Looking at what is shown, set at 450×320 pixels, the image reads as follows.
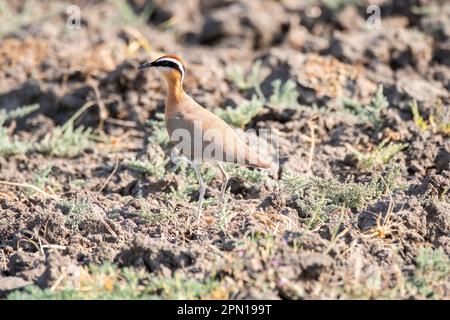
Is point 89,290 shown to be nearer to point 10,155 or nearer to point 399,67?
point 10,155

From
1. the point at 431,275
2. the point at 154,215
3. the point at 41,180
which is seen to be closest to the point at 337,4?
the point at 41,180

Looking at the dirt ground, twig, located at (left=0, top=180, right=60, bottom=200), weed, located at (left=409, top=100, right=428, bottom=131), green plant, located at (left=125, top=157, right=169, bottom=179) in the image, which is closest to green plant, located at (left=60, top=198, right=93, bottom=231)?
the dirt ground

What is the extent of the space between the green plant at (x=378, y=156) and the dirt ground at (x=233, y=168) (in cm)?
2

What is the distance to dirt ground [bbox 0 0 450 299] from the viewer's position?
17.1ft

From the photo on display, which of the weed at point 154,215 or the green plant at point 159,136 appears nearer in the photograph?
the weed at point 154,215

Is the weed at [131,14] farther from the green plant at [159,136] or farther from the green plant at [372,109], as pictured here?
the green plant at [372,109]

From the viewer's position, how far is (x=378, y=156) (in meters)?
7.45

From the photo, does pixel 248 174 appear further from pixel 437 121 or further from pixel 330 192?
pixel 437 121

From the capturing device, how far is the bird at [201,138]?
6441 millimetres

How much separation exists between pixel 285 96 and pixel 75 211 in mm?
3101

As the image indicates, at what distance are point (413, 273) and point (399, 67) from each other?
4.89 m

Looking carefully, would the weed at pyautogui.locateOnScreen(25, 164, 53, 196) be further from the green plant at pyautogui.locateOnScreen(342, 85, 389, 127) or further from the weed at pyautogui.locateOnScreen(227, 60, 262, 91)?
the green plant at pyautogui.locateOnScreen(342, 85, 389, 127)

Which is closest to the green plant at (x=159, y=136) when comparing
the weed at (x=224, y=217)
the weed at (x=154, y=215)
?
the weed at (x=154, y=215)

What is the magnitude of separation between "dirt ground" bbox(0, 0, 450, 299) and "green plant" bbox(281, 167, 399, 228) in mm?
15
